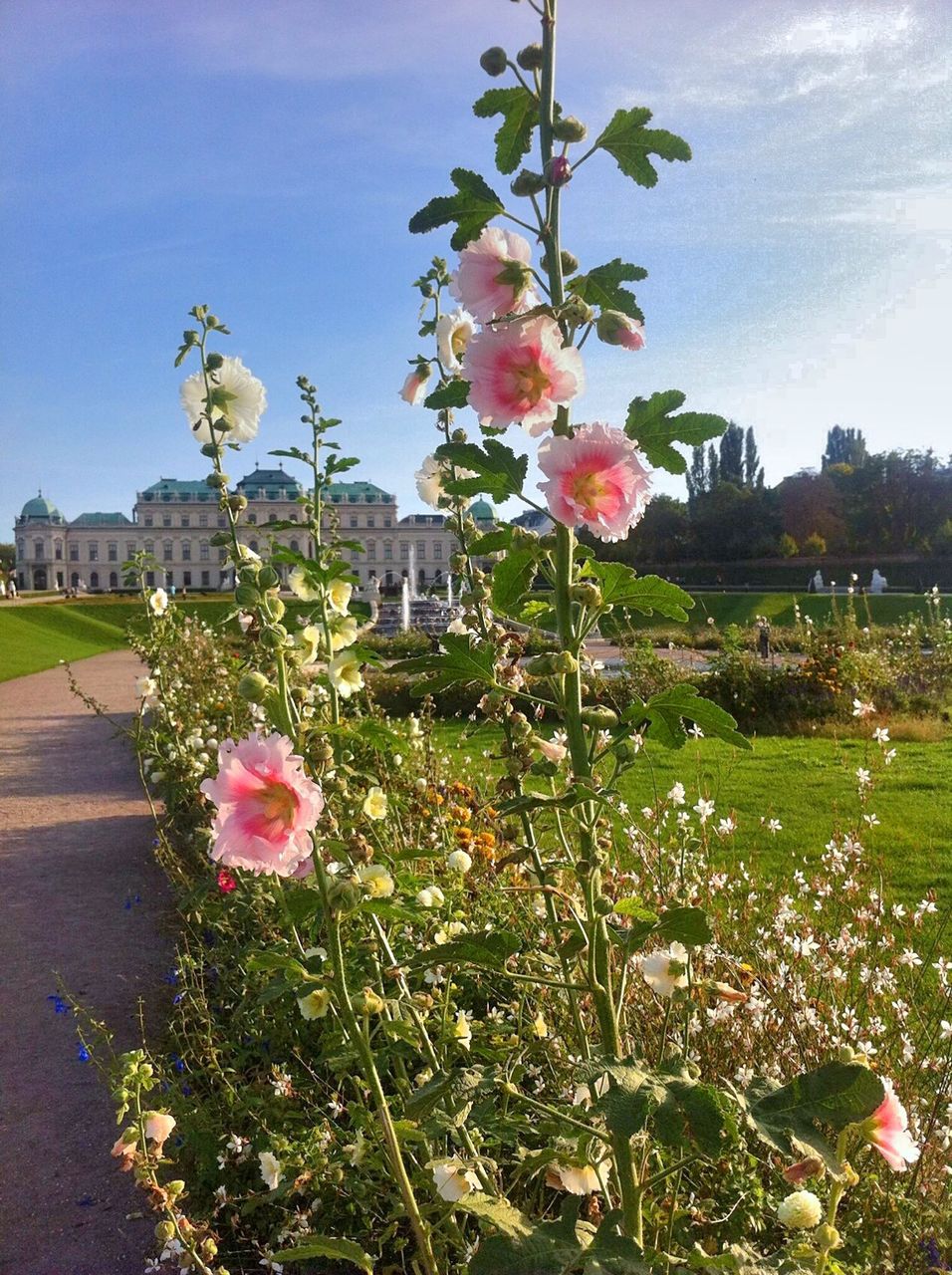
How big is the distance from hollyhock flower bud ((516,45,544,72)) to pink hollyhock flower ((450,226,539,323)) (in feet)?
0.81

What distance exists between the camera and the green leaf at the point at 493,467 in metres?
1.29

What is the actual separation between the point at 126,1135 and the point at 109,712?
387 inches

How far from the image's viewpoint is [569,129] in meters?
1.25

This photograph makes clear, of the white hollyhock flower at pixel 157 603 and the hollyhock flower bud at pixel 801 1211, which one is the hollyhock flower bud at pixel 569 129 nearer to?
the hollyhock flower bud at pixel 801 1211

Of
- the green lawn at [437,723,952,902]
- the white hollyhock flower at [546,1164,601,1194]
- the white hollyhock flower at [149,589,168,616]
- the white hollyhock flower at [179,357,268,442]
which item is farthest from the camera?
the white hollyhock flower at [149,589,168,616]

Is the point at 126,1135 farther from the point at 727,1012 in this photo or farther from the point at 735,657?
the point at 735,657

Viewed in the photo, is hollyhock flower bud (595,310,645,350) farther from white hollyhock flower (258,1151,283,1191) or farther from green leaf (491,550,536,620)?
white hollyhock flower (258,1151,283,1191)

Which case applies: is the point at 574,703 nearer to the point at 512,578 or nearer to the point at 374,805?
the point at 512,578

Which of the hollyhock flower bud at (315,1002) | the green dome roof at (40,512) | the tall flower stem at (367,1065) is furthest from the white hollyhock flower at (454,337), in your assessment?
the green dome roof at (40,512)

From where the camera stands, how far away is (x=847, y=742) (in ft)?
27.8

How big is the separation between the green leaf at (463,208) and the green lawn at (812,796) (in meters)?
2.91

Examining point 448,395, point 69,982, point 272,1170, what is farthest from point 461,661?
point 69,982

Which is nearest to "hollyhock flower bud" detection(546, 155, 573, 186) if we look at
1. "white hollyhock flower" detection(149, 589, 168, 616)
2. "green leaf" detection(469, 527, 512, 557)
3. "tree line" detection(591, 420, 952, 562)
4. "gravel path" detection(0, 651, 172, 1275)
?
"green leaf" detection(469, 527, 512, 557)

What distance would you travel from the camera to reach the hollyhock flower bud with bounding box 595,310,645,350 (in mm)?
1227
